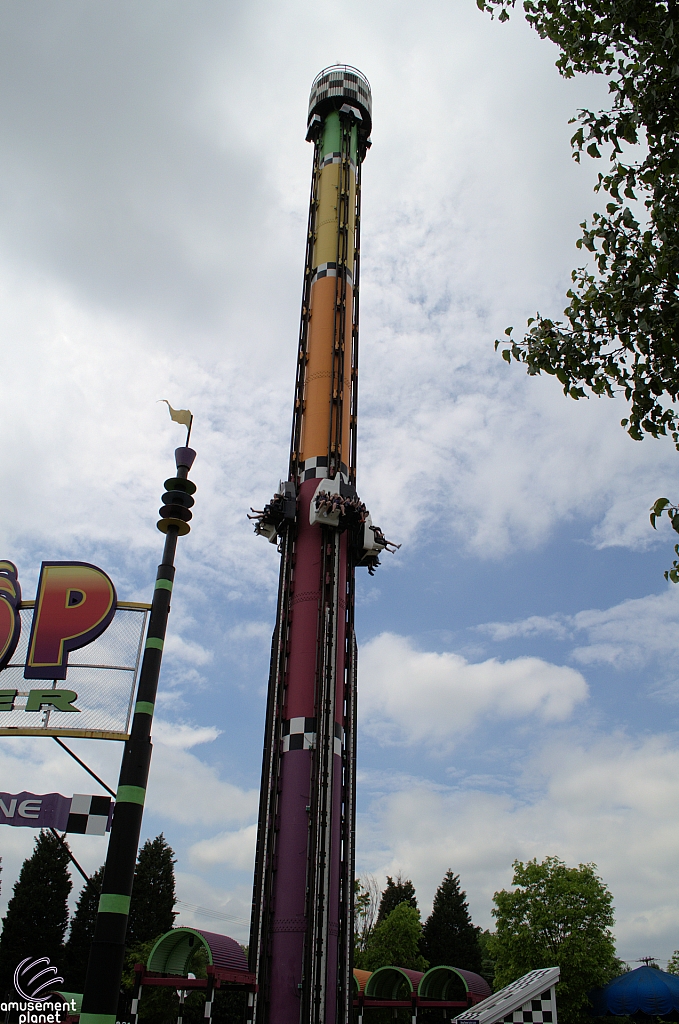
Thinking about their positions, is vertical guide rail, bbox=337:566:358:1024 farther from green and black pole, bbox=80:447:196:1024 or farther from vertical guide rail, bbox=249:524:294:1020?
green and black pole, bbox=80:447:196:1024

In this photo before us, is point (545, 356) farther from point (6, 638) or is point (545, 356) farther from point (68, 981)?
point (68, 981)

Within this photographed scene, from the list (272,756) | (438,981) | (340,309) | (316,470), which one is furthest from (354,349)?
(438,981)

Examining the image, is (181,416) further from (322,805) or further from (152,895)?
(152,895)

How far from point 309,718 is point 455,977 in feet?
63.0

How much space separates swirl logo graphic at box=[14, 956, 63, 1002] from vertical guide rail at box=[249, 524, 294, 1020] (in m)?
10.3

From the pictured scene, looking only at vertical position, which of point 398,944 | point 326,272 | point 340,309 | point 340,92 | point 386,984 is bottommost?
point 386,984

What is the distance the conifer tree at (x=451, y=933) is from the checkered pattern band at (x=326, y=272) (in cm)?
4883

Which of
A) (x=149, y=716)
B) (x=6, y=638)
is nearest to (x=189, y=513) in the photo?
(x=149, y=716)

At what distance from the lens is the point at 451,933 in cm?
6081

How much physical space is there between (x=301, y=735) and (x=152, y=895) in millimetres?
37419

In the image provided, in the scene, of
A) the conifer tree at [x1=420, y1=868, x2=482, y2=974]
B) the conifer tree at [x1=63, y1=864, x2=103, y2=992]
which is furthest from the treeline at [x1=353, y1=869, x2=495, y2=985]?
the conifer tree at [x1=63, y1=864, x2=103, y2=992]

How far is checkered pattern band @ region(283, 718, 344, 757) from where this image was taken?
81.7 feet

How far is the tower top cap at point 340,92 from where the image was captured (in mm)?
37125

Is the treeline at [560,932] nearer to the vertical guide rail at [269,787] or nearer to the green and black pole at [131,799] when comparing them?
the vertical guide rail at [269,787]
